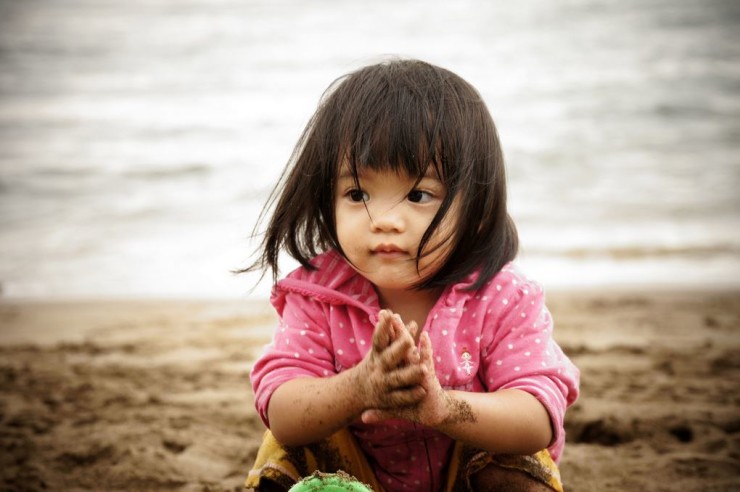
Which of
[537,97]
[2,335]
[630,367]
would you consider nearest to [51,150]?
[2,335]

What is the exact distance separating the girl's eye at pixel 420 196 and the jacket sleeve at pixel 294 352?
40 centimetres

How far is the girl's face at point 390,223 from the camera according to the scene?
1.67 metres

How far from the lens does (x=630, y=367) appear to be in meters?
3.50

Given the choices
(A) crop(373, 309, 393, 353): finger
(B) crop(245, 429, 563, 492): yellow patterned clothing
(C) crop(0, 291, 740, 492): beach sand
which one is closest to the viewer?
(A) crop(373, 309, 393, 353): finger

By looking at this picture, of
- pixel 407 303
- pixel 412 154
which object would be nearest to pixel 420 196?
pixel 412 154

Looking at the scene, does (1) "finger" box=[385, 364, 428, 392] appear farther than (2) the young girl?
No

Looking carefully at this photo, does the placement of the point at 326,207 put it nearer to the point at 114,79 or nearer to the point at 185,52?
the point at 114,79

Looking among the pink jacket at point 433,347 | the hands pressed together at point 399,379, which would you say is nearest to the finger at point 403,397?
Answer: the hands pressed together at point 399,379

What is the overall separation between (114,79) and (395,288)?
15046 mm

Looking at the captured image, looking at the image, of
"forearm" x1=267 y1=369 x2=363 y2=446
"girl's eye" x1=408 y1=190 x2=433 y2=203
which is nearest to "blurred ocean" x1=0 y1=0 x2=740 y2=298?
"girl's eye" x1=408 y1=190 x2=433 y2=203

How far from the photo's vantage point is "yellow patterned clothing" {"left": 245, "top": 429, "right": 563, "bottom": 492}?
68.9 inches

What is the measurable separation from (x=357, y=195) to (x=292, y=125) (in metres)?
10.6

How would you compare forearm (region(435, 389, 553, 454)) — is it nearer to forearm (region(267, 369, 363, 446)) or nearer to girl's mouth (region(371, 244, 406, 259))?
forearm (region(267, 369, 363, 446))

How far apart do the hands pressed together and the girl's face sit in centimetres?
25
